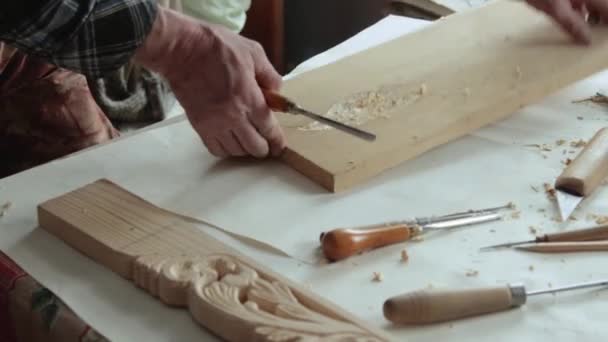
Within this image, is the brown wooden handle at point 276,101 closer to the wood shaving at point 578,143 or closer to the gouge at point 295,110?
the gouge at point 295,110

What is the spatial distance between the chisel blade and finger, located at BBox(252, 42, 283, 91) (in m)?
0.39

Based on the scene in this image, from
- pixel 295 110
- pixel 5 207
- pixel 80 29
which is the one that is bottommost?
pixel 5 207

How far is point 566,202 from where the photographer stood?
996mm

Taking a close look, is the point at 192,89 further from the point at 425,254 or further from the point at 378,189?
the point at 425,254

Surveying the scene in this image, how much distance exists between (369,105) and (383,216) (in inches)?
9.1

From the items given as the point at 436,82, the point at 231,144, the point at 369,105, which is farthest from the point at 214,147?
the point at 436,82

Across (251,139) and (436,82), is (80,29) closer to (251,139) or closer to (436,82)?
(251,139)

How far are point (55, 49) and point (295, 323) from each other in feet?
1.47

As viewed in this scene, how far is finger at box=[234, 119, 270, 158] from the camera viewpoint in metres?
1.05

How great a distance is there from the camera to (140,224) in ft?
3.06

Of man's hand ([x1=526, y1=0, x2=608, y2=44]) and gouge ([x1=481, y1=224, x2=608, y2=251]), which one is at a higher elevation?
man's hand ([x1=526, y1=0, x2=608, y2=44])

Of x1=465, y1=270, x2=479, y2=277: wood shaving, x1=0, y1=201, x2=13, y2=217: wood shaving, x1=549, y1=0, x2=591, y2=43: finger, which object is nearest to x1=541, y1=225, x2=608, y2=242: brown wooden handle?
x1=465, y1=270, x2=479, y2=277: wood shaving

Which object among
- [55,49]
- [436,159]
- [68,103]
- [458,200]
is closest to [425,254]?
[458,200]

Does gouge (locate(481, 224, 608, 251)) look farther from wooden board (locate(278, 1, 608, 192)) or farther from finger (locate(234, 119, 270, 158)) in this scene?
finger (locate(234, 119, 270, 158))
